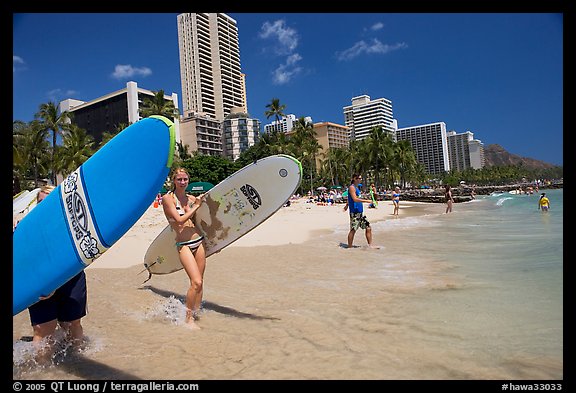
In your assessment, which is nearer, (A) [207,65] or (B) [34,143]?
(B) [34,143]

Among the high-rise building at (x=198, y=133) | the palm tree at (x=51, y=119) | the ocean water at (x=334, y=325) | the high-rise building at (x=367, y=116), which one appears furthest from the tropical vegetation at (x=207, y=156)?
the high-rise building at (x=367, y=116)

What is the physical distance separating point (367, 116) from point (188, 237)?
183 m

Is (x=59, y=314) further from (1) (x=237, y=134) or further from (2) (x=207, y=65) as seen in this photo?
(2) (x=207, y=65)

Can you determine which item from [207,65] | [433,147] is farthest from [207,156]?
[433,147]

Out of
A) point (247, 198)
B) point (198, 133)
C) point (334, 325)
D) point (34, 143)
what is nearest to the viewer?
point (334, 325)

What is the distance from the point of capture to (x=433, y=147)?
193250 mm

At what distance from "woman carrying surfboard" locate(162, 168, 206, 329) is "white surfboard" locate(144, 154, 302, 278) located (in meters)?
0.66

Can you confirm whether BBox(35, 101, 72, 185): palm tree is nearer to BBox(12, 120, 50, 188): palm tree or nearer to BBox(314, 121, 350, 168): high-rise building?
BBox(12, 120, 50, 188): palm tree

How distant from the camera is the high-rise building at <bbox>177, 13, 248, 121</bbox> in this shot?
370 feet

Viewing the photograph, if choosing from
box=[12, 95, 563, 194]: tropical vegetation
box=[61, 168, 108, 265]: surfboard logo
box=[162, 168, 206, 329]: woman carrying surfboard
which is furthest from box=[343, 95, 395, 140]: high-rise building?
box=[61, 168, 108, 265]: surfboard logo

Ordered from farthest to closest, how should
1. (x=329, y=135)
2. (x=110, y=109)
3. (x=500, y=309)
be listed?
(x=329, y=135) < (x=110, y=109) < (x=500, y=309)

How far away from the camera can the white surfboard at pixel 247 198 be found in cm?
476

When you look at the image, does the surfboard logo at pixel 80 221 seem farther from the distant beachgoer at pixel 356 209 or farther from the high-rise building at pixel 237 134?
the high-rise building at pixel 237 134

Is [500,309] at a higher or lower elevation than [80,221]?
lower
